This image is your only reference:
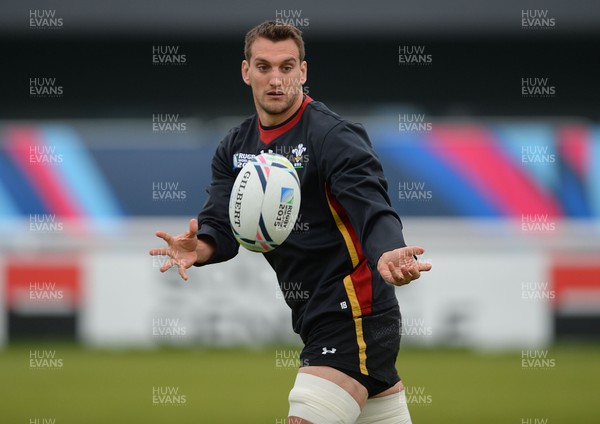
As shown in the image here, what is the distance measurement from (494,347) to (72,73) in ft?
39.7

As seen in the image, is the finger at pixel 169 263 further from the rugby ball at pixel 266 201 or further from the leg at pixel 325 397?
the leg at pixel 325 397

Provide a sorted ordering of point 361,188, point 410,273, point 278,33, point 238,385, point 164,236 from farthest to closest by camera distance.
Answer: point 238,385 → point 278,33 → point 164,236 → point 361,188 → point 410,273

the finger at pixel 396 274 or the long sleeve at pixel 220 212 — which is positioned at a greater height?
the long sleeve at pixel 220 212

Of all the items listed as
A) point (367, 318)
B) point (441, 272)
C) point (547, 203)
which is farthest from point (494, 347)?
point (367, 318)

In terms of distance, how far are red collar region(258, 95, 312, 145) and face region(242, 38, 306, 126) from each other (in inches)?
1.2

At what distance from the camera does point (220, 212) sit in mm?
5703

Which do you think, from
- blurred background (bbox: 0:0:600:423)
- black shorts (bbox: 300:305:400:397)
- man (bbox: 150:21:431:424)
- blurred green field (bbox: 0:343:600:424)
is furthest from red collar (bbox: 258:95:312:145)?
blurred background (bbox: 0:0:600:423)

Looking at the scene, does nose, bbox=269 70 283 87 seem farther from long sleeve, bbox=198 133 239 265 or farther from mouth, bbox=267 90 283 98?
long sleeve, bbox=198 133 239 265

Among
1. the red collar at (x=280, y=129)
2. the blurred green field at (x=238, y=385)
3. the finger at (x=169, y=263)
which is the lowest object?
the blurred green field at (x=238, y=385)

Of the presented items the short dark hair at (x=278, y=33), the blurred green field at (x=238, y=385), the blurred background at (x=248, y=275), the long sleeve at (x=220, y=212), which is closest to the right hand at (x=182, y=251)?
the long sleeve at (x=220, y=212)

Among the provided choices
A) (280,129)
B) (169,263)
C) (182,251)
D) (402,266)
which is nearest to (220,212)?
(182,251)

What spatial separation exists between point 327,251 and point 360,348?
530 millimetres

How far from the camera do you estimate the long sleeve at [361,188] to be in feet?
15.3

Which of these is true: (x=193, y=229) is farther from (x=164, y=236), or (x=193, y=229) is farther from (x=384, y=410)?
(x=384, y=410)
